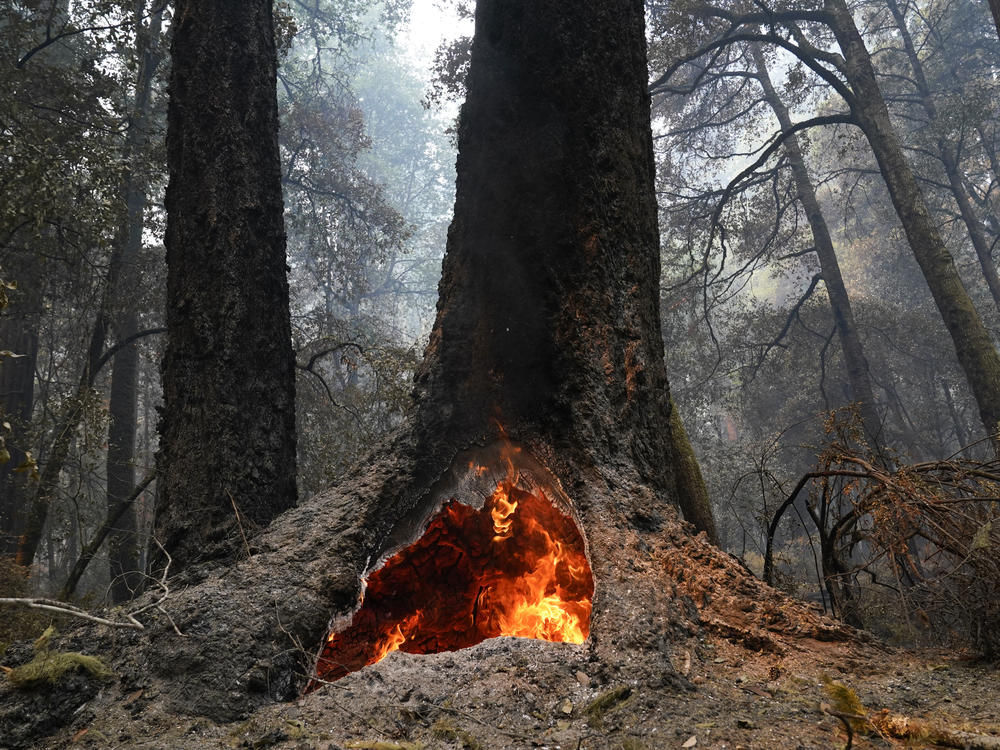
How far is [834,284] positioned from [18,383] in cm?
1713

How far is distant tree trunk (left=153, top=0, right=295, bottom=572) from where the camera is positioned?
373 cm

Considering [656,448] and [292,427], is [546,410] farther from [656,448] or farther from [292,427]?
[292,427]

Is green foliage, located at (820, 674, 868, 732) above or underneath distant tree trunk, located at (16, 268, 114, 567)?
underneath

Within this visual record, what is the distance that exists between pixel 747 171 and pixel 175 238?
12.0 meters

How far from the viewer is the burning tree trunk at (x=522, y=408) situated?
3158mm

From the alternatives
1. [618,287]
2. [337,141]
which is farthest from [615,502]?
[337,141]

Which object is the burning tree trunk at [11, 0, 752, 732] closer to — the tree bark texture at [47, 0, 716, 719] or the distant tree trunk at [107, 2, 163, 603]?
the tree bark texture at [47, 0, 716, 719]

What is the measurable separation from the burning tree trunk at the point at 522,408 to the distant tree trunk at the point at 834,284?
433 inches

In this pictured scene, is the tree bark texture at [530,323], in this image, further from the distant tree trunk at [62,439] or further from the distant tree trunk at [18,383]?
the distant tree trunk at [18,383]

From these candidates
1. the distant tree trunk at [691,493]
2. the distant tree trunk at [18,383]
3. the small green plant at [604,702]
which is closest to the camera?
the small green plant at [604,702]

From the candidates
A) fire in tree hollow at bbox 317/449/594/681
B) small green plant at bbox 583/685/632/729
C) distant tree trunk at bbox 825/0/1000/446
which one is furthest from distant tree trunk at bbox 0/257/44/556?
distant tree trunk at bbox 825/0/1000/446

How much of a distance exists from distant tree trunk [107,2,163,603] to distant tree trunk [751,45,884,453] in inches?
489

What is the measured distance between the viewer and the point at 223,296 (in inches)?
155

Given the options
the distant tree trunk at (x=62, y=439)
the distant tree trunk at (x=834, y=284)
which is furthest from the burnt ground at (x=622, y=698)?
the distant tree trunk at (x=834, y=284)
